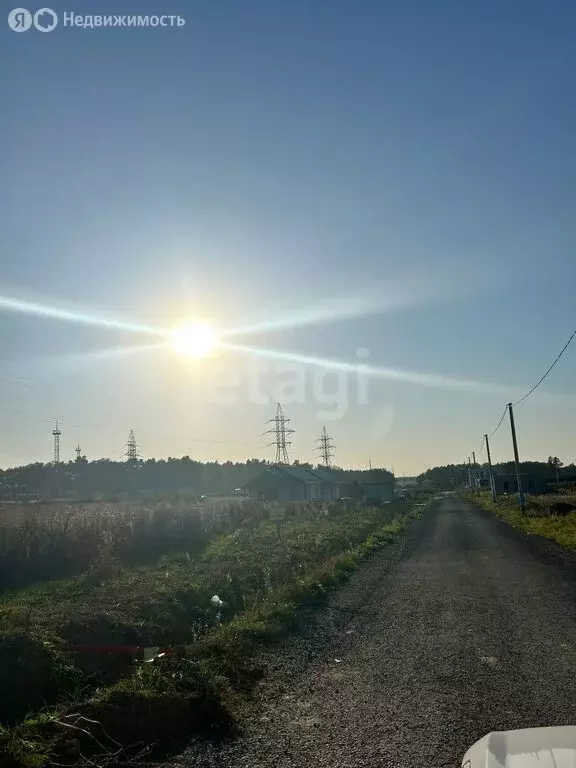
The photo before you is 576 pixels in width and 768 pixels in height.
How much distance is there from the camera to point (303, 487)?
6384cm

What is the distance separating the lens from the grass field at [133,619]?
5848 millimetres

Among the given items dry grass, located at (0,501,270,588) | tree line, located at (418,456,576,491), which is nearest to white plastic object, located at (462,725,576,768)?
dry grass, located at (0,501,270,588)

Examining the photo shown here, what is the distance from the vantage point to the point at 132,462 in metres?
98.1

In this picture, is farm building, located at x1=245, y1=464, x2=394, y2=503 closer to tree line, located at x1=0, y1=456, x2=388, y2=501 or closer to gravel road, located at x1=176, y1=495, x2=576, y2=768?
tree line, located at x1=0, y1=456, x2=388, y2=501

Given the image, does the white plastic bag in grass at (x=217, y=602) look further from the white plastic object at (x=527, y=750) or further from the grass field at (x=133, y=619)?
the white plastic object at (x=527, y=750)

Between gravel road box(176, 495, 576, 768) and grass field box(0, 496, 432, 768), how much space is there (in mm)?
665

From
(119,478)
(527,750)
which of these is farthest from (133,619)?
(119,478)

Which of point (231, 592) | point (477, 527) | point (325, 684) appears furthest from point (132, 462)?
point (325, 684)

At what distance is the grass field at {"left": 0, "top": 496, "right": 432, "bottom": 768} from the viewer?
5.85m

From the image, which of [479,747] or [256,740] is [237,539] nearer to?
[256,740]

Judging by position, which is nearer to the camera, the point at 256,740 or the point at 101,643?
the point at 256,740

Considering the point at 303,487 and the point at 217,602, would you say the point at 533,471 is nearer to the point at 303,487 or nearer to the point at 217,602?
the point at 303,487

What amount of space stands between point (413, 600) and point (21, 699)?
7.90 m

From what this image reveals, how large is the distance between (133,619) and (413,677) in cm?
516
